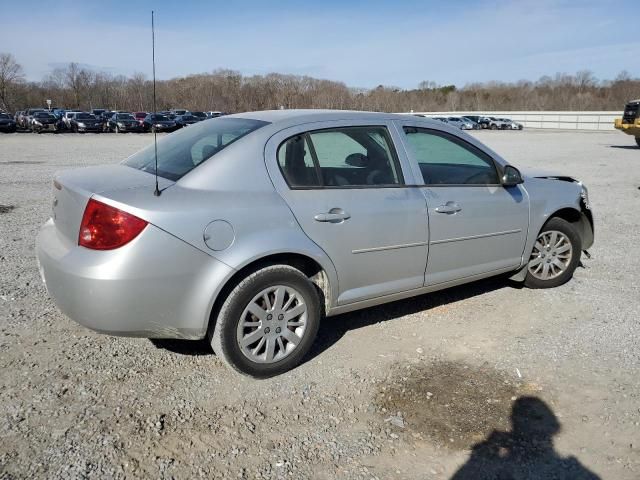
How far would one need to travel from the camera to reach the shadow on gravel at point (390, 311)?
425cm

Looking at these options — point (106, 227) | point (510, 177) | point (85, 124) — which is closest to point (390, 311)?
point (510, 177)

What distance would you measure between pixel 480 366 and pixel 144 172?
2.67 metres

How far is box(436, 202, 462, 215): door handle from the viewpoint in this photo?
13.7ft

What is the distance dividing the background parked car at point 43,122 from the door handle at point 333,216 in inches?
1657

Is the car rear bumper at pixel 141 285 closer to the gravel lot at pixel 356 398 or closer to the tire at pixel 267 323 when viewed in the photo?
the tire at pixel 267 323

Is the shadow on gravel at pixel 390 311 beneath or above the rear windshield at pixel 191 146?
beneath

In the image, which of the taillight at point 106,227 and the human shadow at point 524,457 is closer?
the human shadow at point 524,457

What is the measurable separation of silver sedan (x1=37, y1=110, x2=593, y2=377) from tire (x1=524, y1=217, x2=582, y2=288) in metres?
0.43

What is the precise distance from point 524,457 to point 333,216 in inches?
70.8

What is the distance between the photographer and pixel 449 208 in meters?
4.22

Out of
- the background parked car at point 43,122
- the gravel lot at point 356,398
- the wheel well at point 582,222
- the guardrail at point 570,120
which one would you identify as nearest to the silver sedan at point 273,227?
the gravel lot at point 356,398

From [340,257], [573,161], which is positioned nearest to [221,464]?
[340,257]

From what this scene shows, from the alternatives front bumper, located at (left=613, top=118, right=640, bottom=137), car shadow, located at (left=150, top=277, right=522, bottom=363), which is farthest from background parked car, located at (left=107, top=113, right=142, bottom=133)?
car shadow, located at (left=150, top=277, right=522, bottom=363)

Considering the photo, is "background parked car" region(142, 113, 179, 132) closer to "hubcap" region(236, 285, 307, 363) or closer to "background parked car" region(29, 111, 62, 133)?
"background parked car" region(29, 111, 62, 133)
